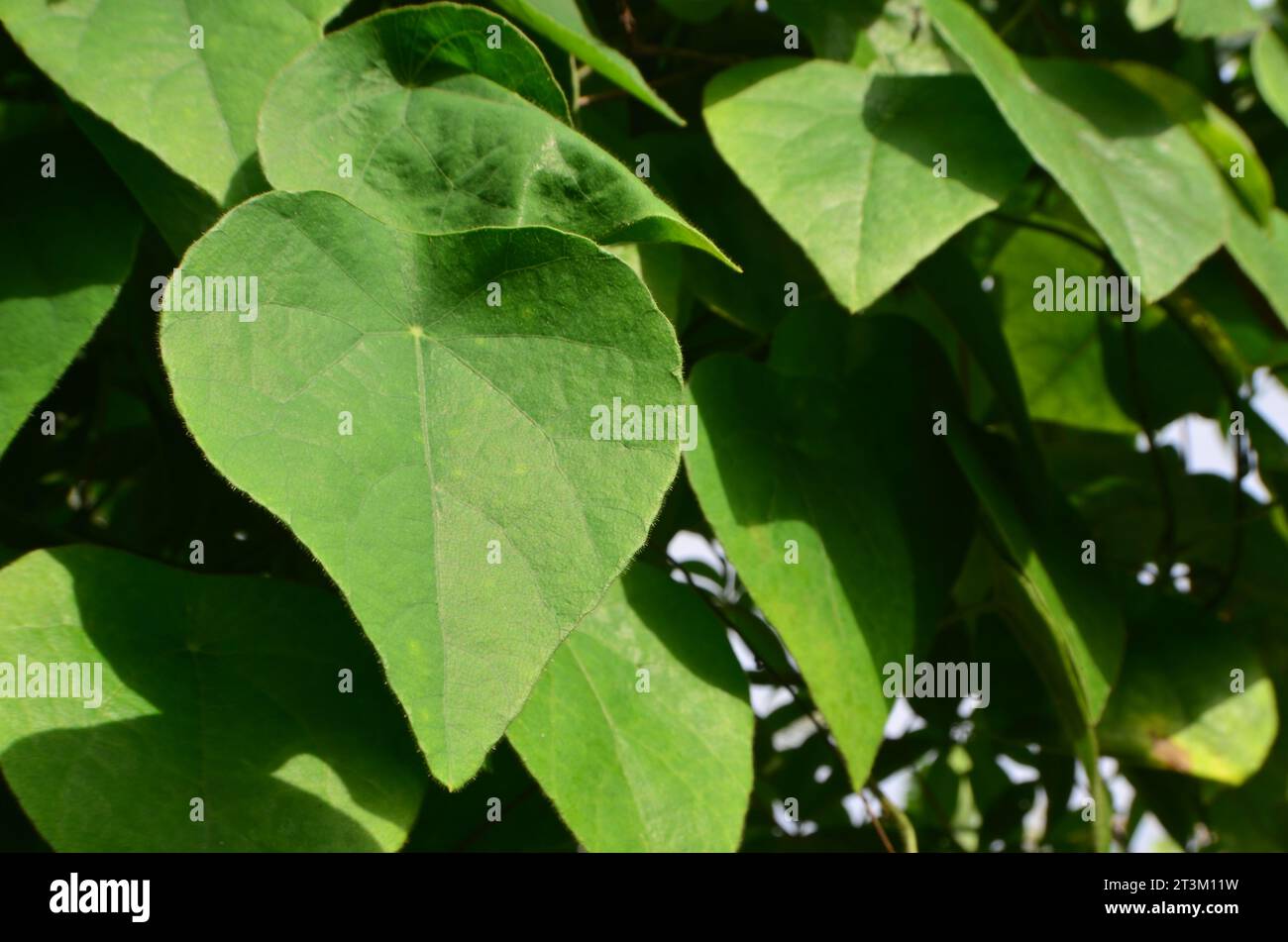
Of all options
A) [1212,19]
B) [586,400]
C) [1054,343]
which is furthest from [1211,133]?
[586,400]

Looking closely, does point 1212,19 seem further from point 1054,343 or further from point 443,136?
point 443,136

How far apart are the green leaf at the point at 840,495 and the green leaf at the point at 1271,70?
14.0 inches

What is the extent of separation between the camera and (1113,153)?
2.45 feet

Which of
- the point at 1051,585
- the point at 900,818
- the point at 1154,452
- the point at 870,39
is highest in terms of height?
the point at 870,39

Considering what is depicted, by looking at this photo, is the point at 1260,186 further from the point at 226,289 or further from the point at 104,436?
the point at 104,436

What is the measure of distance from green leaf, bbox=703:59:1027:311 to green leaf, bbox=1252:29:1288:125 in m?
0.32

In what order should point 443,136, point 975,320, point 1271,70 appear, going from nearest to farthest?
point 443,136, point 975,320, point 1271,70

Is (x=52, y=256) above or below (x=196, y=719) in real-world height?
above

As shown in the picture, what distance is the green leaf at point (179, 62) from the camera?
19.6 inches

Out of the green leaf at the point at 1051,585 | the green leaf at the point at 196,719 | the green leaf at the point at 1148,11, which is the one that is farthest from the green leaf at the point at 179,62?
the green leaf at the point at 1148,11

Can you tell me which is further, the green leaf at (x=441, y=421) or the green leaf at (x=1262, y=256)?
the green leaf at (x=1262, y=256)

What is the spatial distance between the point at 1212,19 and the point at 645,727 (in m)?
0.63

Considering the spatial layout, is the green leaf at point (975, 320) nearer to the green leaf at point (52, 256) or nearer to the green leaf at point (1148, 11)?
the green leaf at point (1148, 11)

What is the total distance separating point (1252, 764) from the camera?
862 mm
